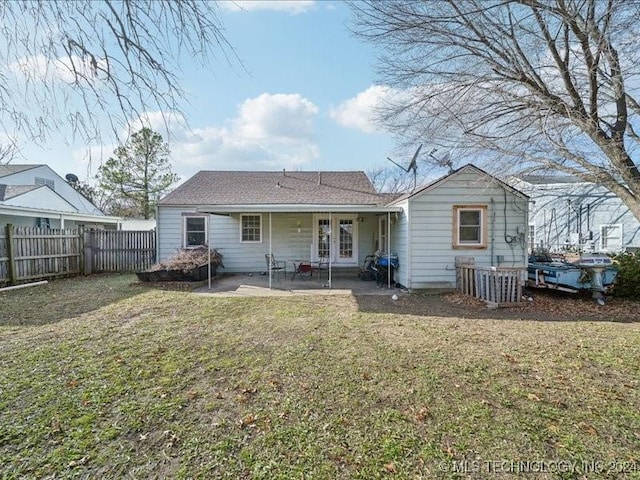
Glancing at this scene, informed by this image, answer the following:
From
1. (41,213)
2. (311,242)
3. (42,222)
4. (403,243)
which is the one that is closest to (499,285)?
(403,243)

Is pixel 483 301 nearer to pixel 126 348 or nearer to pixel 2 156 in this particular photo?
pixel 126 348

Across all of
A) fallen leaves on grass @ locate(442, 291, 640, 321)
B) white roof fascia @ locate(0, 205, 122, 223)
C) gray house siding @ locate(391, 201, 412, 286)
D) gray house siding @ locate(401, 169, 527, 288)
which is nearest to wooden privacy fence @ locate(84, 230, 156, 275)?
white roof fascia @ locate(0, 205, 122, 223)

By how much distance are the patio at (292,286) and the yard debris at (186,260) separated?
0.77 meters

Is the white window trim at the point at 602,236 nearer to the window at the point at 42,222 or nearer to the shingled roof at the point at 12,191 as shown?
the window at the point at 42,222

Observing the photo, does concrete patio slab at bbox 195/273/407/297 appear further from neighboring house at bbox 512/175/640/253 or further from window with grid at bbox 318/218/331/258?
neighboring house at bbox 512/175/640/253

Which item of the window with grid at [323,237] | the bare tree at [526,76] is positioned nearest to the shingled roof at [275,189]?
the window with grid at [323,237]

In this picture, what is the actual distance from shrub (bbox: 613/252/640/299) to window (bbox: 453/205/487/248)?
332 centimetres

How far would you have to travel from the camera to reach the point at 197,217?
42.8ft

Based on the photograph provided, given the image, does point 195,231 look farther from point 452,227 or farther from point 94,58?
point 94,58

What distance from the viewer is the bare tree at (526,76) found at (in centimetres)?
644

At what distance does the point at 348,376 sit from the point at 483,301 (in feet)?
18.8

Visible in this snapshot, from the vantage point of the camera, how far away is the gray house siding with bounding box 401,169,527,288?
376 inches

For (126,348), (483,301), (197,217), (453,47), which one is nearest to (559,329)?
(483,301)

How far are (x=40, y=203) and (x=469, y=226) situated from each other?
20.6 metres
